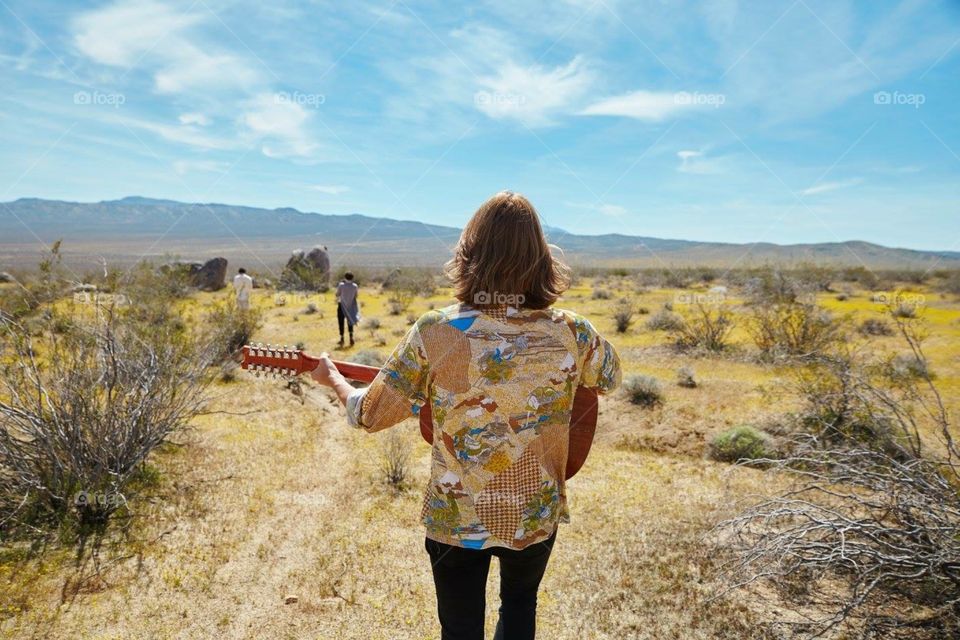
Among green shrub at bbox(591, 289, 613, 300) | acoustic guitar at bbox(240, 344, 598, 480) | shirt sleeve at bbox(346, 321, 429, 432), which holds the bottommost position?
green shrub at bbox(591, 289, 613, 300)

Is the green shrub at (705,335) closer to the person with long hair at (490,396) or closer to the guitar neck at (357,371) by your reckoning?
the guitar neck at (357,371)

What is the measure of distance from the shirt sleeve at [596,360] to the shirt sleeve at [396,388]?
1.64 feet

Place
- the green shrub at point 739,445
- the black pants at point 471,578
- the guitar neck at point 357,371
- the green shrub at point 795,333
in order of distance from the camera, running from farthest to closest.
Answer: the green shrub at point 795,333 → the green shrub at point 739,445 → the guitar neck at point 357,371 → the black pants at point 471,578

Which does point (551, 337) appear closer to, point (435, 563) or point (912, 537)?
point (435, 563)

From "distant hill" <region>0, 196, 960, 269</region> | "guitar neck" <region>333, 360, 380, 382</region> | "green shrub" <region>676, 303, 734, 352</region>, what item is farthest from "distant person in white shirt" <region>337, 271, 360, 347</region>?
"distant hill" <region>0, 196, 960, 269</region>

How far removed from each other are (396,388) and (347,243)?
444 feet

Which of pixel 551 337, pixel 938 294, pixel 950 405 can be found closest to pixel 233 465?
pixel 551 337

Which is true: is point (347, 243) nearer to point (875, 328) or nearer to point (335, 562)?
point (875, 328)

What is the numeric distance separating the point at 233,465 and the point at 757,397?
7.90 meters

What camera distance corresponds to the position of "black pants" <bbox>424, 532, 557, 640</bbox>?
1.70m

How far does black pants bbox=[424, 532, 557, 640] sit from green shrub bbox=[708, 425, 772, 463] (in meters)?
5.62

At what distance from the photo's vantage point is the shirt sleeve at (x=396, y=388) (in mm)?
1613

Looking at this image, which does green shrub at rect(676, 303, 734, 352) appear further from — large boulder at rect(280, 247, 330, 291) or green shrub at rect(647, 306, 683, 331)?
large boulder at rect(280, 247, 330, 291)

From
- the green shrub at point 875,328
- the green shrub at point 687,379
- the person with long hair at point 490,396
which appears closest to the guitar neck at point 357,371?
the person with long hair at point 490,396
